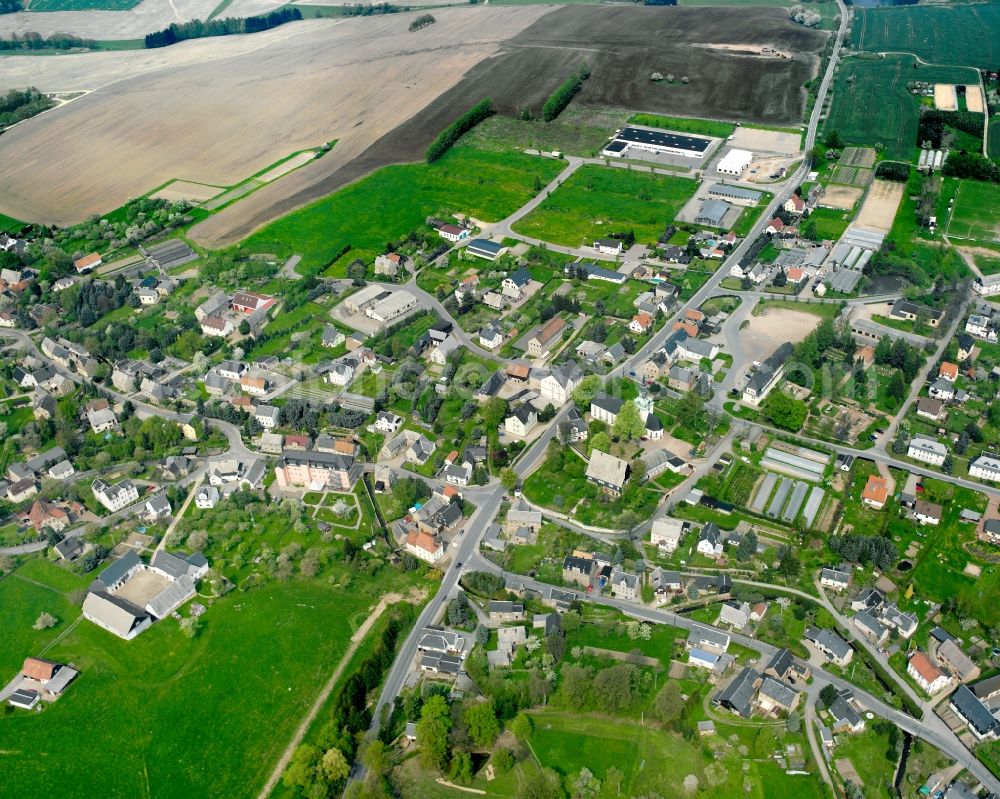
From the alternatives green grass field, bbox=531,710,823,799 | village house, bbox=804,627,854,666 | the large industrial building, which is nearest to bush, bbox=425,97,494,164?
the large industrial building

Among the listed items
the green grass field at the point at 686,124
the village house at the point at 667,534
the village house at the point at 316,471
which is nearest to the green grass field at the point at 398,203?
the green grass field at the point at 686,124

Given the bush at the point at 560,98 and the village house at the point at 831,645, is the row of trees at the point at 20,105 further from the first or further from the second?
the village house at the point at 831,645

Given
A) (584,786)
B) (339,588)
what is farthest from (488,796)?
(339,588)

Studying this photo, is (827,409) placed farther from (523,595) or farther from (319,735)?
(319,735)

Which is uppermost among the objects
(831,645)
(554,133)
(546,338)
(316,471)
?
(554,133)

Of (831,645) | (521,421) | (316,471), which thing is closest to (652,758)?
(831,645)

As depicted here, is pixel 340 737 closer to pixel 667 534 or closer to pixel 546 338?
pixel 667 534
